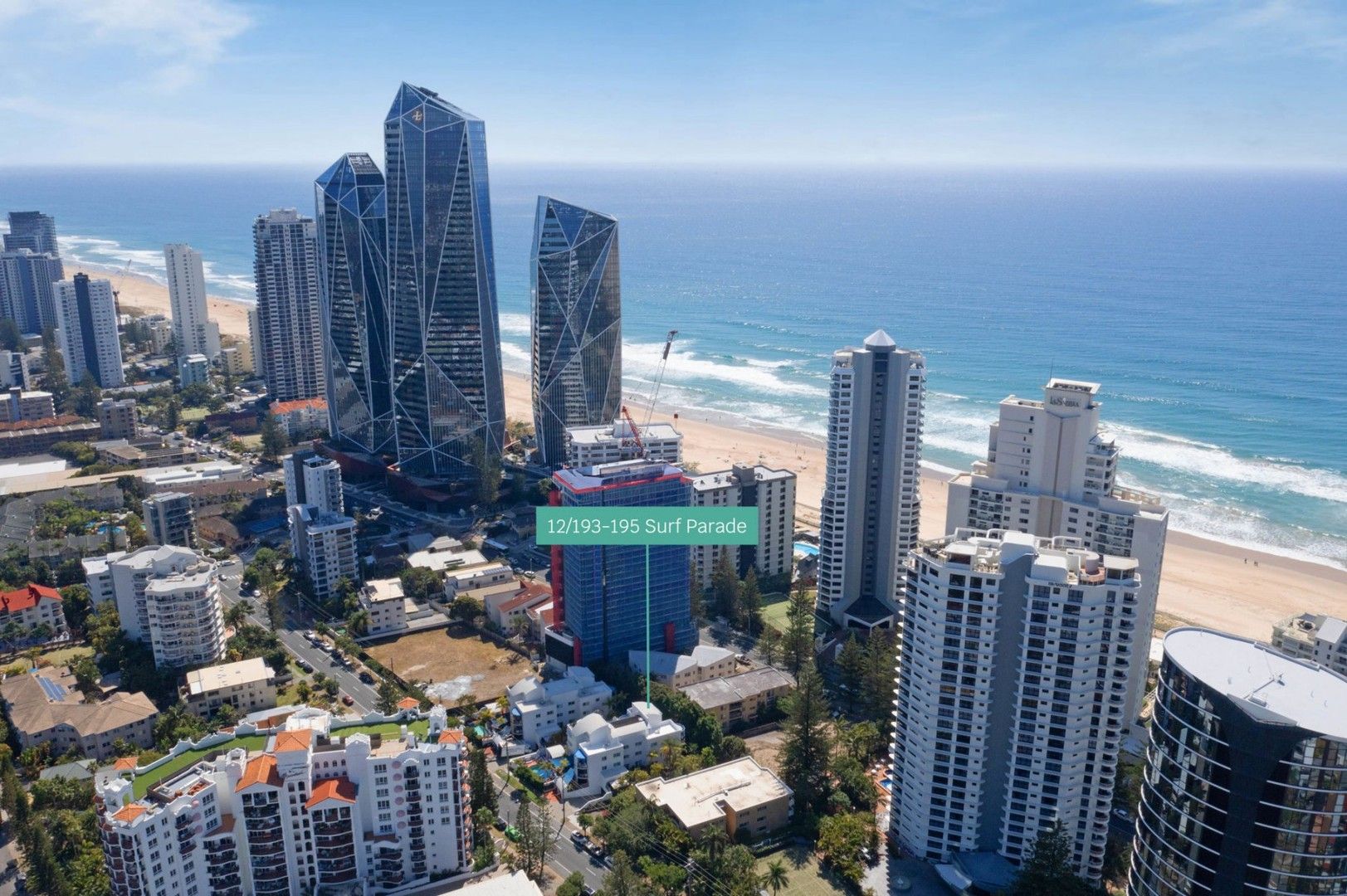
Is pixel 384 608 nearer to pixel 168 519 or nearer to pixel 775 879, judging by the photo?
pixel 168 519


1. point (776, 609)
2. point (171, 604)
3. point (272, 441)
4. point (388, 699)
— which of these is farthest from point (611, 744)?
point (272, 441)

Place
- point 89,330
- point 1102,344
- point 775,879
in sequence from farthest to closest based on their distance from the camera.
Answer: point 1102,344 → point 89,330 → point 775,879

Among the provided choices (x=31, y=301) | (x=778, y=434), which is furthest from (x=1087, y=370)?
(x=31, y=301)

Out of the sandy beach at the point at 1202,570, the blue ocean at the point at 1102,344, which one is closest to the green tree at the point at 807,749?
the sandy beach at the point at 1202,570

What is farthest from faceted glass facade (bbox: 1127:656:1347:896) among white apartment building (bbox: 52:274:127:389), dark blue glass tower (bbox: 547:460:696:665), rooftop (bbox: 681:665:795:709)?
white apartment building (bbox: 52:274:127:389)

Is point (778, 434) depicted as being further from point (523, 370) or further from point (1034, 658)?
point (1034, 658)

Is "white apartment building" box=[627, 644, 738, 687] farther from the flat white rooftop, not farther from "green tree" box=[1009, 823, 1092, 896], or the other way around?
the flat white rooftop
